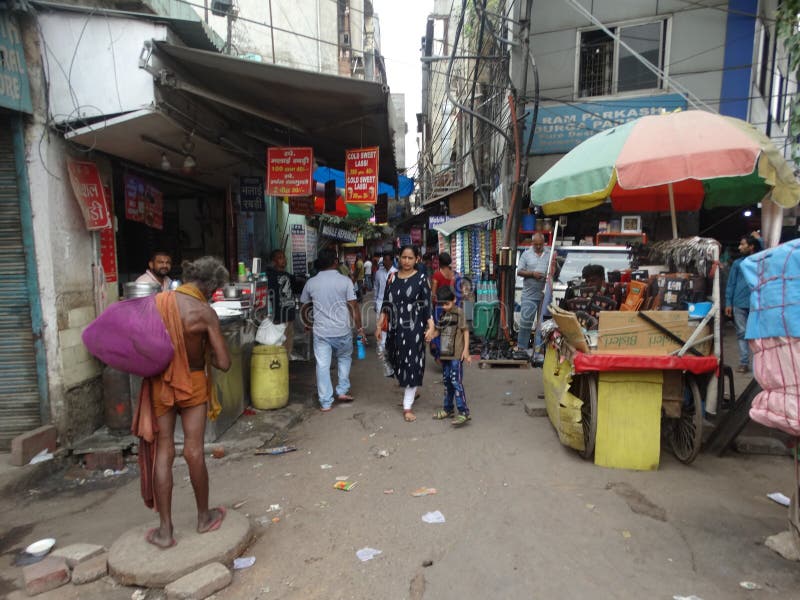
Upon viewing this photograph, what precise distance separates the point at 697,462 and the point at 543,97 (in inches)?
353

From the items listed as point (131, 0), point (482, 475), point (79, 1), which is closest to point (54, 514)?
point (482, 475)

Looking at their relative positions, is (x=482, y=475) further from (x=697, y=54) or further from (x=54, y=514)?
(x=697, y=54)

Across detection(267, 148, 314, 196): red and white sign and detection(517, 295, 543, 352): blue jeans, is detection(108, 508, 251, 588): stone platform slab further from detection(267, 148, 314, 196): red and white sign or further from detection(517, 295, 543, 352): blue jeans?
detection(517, 295, 543, 352): blue jeans

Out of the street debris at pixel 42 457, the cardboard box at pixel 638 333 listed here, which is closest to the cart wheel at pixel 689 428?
the cardboard box at pixel 638 333

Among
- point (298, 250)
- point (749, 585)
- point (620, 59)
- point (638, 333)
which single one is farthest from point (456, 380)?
point (298, 250)

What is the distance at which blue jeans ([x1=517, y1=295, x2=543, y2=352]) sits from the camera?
27.2 ft

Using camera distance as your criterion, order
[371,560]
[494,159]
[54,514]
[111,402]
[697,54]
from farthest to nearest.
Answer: [494,159] → [697,54] → [111,402] → [54,514] → [371,560]

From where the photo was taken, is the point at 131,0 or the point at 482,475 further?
the point at 131,0

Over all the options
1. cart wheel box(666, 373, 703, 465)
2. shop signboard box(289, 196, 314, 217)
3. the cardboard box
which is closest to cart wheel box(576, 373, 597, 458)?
the cardboard box

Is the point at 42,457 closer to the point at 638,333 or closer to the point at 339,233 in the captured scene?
the point at 638,333

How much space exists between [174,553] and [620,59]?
1204 centimetres

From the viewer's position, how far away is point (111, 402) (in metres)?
5.11

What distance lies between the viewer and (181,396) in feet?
9.71

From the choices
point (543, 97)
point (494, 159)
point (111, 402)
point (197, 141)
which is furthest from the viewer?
point (494, 159)
